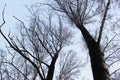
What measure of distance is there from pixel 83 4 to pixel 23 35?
5609 mm

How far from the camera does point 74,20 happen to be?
7523 millimetres

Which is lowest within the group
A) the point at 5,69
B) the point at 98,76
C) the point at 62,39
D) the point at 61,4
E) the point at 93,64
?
the point at 98,76

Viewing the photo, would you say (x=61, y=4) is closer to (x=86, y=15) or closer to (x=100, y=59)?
(x=86, y=15)

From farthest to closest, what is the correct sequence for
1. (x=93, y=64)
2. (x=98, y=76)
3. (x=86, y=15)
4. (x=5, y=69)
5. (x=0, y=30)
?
(x=5, y=69)
(x=86, y=15)
(x=0, y=30)
(x=93, y=64)
(x=98, y=76)

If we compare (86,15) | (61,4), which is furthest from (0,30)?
(86,15)

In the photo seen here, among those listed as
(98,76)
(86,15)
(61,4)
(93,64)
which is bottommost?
(98,76)

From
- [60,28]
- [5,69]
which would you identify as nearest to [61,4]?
[60,28]

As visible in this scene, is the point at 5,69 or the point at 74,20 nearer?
the point at 74,20

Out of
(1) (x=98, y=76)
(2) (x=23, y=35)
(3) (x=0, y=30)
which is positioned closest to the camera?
(1) (x=98, y=76)

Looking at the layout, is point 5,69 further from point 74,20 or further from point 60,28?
point 74,20

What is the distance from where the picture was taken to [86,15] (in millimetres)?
7895

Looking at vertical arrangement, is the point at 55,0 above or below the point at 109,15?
above

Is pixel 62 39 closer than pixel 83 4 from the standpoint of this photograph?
No

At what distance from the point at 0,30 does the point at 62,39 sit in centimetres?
510
